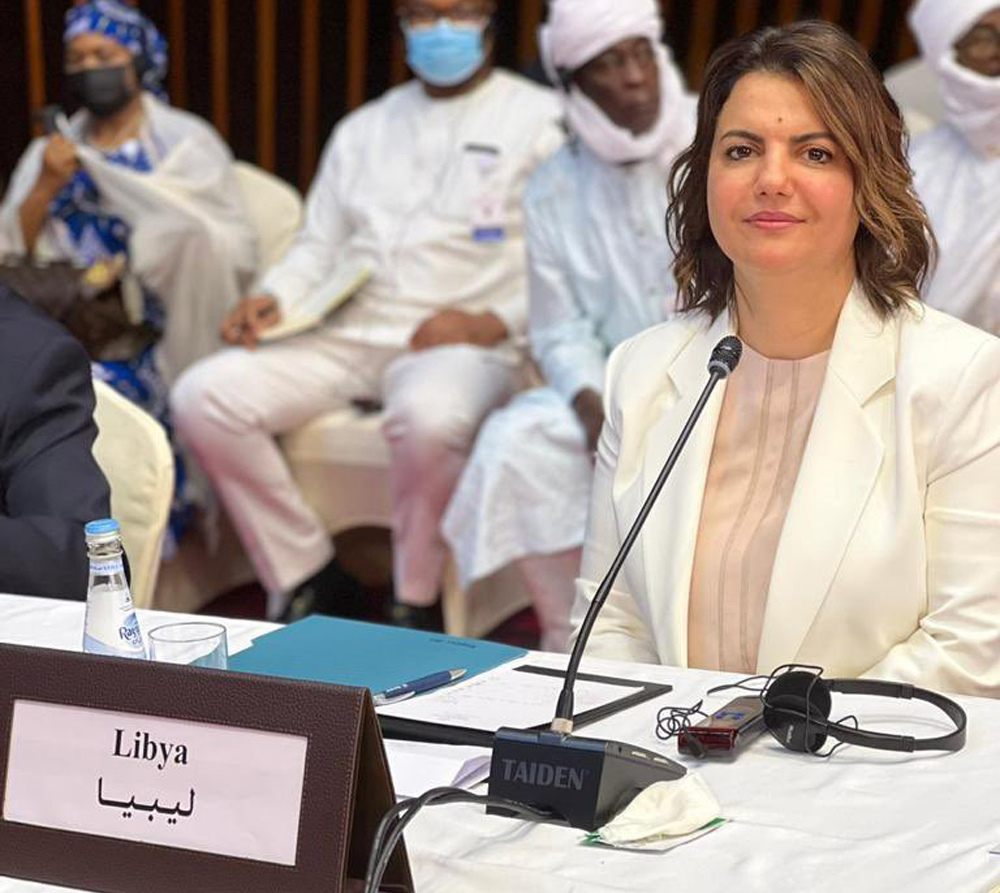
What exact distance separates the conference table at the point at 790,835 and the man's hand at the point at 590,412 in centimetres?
210

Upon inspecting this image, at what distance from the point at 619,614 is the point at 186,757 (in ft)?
3.07

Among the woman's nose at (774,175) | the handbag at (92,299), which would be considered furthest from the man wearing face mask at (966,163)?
the handbag at (92,299)

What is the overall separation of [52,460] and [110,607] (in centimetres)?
67

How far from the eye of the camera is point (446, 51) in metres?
4.46

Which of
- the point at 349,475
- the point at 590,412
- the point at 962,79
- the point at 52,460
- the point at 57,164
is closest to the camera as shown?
the point at 52,460

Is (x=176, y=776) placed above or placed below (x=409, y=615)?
above

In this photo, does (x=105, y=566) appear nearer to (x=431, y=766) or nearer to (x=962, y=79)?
(x=431, y=766)

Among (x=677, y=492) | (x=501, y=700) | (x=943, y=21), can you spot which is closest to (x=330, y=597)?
(x=943, y=21)

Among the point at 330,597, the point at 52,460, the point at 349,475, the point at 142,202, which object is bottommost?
the point at 330,597

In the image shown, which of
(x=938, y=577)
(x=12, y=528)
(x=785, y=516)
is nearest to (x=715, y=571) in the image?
(x=785, y=516)

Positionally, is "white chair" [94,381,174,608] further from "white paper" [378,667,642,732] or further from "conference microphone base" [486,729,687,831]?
"conference microphone base" [486,729,687,831]

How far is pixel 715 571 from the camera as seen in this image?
6.45ft

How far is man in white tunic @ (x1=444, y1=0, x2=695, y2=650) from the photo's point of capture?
12.1 ft

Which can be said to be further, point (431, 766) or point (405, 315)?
point (405, 315)
